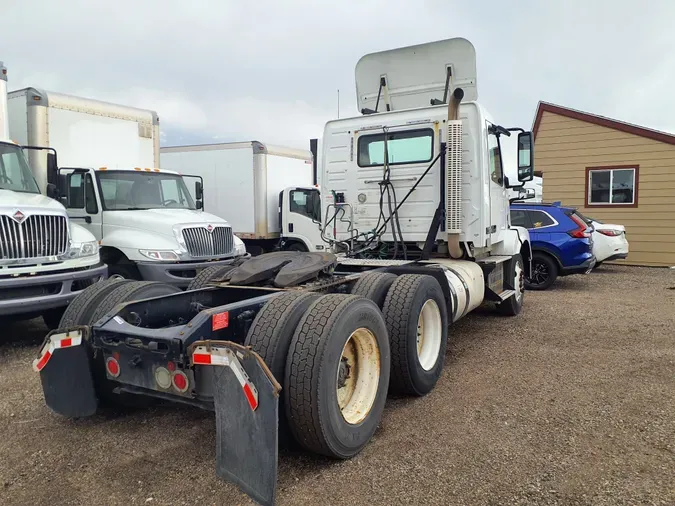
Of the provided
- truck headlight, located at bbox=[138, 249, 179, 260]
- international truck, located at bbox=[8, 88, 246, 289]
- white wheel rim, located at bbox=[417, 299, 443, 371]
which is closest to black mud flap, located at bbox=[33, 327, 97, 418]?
white wheel rim, located at bbox=[417, 299, 443, 371]

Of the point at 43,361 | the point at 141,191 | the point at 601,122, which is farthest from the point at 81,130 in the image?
the point at 601,122

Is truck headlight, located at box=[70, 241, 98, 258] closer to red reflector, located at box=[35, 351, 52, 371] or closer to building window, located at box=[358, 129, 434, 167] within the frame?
red reflector, located at box=[35, 351, 52, 371]

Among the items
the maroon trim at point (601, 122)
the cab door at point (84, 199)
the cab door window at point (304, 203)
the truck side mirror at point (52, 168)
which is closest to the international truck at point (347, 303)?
the truck side mirror at point (52, 168)

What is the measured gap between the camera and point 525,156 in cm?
708

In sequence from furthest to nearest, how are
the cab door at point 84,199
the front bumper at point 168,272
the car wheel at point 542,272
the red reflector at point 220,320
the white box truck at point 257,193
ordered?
the white box truck at point 257,193, the car wheel at point 542,272, the cab door at point 84,199, the front bumper at point 168,272, the red reflector at point 220,320

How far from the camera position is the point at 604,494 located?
2.99 metres

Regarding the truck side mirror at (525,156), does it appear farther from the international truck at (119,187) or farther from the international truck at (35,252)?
the international truck at (35,252)

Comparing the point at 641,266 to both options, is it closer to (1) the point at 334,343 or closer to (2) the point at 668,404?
(2) the point at 668,404

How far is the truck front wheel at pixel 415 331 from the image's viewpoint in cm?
433

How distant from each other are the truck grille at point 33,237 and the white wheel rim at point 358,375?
427cm

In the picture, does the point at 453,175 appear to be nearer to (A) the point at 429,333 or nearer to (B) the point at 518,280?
(A) the point at 429,333

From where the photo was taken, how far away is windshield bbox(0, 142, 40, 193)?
6.91 meters

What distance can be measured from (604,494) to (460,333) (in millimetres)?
4141

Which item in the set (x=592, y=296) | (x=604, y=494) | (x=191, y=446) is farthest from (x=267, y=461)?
(x=592, y=296)
